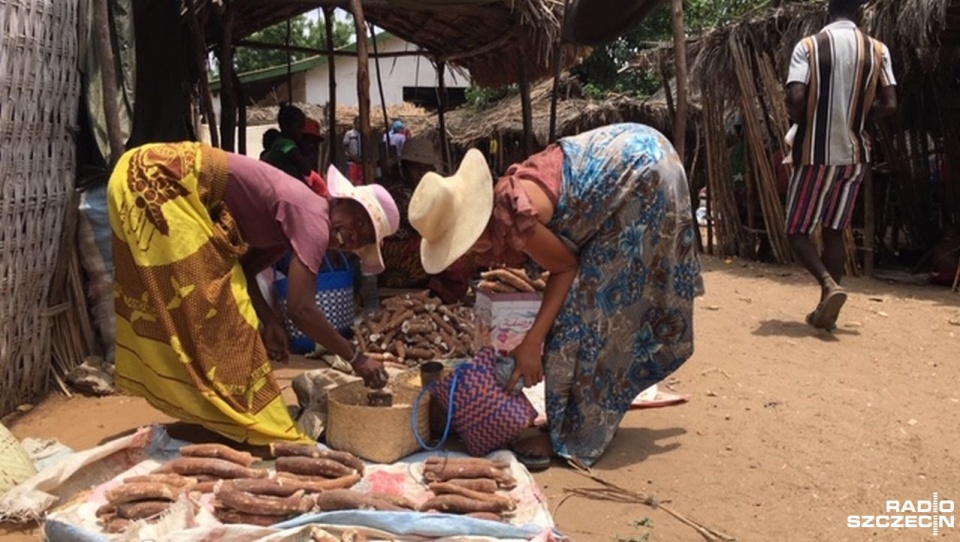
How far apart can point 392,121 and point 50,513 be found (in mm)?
11851

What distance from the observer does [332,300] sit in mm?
5074

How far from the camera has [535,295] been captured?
4.26m

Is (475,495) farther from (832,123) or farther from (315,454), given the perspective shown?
(832,123)

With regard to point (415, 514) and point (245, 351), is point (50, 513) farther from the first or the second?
point (415, 514)

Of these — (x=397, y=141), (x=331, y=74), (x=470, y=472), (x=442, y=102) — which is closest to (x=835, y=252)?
(x=470, y=472)

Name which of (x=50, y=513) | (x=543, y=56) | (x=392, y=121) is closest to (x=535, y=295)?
(x=50, y=513)

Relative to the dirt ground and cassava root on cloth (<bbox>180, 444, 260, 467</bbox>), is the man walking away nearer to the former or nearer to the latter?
the dirt ground

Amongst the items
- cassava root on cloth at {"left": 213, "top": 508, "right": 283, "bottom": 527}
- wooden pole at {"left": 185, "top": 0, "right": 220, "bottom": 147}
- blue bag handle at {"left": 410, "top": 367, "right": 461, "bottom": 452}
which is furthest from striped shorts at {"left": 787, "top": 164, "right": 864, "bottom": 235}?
wooden pole at {"left": 185, "top": 0, "right": 220, "bottom": 147}

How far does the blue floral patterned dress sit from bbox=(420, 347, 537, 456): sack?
22 centimetres

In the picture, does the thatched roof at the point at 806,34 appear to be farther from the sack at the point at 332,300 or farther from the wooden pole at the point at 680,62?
the sack at the point at 332,300

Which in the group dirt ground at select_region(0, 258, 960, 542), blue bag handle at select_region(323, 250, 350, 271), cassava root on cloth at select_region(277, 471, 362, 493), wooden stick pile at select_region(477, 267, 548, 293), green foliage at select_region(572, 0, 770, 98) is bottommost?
dirt ground at select_region(0, 258, 960, 542)

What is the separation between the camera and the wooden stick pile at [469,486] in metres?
2.60

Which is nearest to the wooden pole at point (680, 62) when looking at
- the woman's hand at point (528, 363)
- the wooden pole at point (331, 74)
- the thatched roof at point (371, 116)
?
the woman's hand at point (528, 363)

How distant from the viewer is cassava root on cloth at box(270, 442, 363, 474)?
2.88 metres
